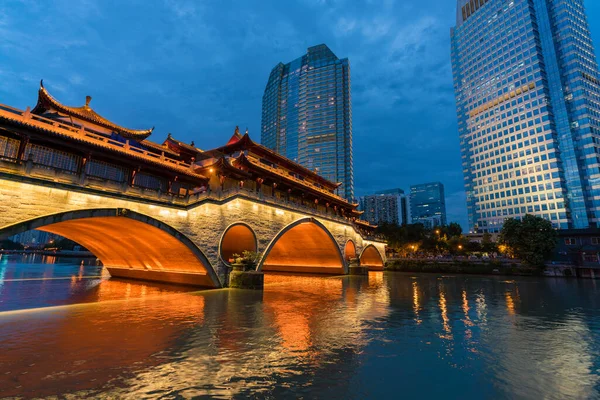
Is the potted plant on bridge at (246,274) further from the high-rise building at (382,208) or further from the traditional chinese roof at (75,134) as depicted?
the high-rise building at (382,208)

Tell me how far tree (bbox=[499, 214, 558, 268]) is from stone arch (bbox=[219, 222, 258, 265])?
42.4 meters

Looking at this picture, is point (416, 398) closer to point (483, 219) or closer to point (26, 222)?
point (26, 222)

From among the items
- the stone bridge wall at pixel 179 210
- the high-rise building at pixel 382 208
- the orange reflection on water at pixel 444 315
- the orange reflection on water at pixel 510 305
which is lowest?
the orange reflection on water at pixel 510 305

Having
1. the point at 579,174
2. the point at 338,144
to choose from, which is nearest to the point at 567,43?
the point at 579,174

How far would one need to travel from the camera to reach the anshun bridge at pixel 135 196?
1526 centimetres

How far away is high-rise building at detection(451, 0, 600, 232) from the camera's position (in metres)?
78.0

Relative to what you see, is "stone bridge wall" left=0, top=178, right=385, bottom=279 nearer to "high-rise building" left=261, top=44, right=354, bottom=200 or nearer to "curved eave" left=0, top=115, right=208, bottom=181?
"curved eave" left=0, top=115, right=208, bottom=181

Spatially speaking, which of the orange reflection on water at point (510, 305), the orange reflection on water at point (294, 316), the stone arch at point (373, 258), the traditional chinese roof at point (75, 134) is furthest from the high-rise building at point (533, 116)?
the traditional chinese roof at point (75, 134)

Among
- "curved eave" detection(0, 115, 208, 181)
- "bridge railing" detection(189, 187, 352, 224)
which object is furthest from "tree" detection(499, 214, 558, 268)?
"curved eave" detection(0, 115, 208, 181)

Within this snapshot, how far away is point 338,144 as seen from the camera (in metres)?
122

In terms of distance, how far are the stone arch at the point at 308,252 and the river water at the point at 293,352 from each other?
23128mm

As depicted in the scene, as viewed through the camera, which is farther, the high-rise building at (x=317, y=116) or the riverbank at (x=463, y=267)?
the high-rise building at (x=317, y=116)

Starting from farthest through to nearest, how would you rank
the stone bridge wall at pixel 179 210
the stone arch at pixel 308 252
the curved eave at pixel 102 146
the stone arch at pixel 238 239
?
the stone arch at pixel 308 252
the stone arch at pixel 238 239
the curved eave at pixel 102 146
the stone bridge wall at pixel 179 210

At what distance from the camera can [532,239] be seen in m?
43.2
